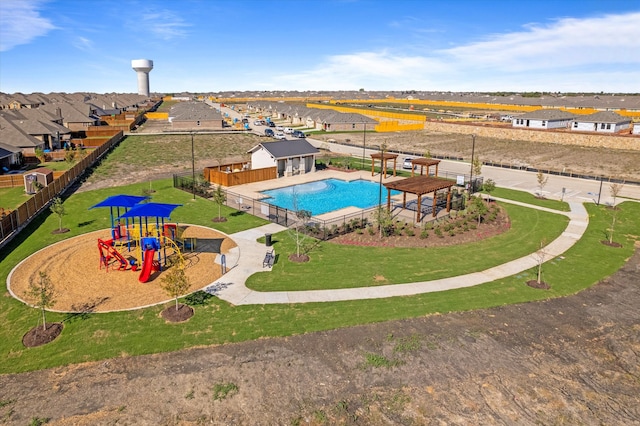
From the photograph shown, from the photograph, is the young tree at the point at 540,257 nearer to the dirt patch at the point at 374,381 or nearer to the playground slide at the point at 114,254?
the dirt patch at the point at 374,381

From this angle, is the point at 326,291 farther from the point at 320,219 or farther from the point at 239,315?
the point at 320,219

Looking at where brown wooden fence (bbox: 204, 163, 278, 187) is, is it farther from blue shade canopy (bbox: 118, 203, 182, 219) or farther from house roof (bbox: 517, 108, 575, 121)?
house roof (bbox: 517, 108, 575, 121)

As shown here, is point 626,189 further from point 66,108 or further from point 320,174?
point 66,108

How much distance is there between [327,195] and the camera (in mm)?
44812

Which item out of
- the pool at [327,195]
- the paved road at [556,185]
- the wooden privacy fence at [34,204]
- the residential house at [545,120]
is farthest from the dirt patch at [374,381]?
the residential house at [545,120]

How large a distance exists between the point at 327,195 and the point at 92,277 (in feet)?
85.6

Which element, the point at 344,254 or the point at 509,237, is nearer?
the point at 344,254

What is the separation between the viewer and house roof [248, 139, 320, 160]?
1987 inches

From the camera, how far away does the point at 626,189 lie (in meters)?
46.4

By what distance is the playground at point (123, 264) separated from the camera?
2091 cm

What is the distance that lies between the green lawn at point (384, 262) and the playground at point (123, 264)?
3905 mm

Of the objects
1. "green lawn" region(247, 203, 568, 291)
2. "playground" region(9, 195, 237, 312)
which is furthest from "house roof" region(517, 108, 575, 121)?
"playground" region(9, 195, 237, 312)

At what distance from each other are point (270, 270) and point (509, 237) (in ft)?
60.1

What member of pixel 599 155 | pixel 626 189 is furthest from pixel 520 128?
pixel 626 189
